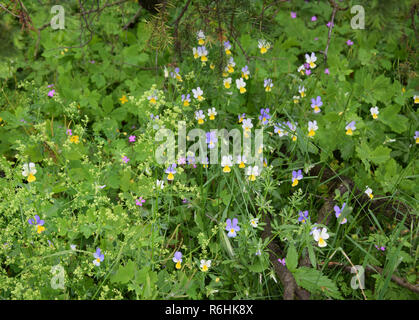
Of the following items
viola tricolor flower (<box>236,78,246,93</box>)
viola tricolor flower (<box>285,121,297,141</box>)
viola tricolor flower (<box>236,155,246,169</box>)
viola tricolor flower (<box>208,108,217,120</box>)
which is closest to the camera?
viola tricolor flower (<box>236,155,246,169</box>)

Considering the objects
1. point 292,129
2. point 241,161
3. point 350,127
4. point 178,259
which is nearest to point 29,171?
point 178,259

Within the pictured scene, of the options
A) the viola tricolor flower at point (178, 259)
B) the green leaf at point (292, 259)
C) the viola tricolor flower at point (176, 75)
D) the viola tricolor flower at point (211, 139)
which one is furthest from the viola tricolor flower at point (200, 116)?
the green leaf at point (292, 259)

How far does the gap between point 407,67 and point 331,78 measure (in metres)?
0.52

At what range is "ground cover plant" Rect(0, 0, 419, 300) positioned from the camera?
180 cm

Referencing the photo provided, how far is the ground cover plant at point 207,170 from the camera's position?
1.80m

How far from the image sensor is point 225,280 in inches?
76.0

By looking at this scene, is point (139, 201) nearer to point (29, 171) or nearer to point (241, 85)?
point (29, 171)

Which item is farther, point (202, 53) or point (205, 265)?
point (202, 53)

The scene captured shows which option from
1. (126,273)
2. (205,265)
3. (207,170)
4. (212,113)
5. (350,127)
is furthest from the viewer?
(212,113)

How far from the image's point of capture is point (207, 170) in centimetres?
226

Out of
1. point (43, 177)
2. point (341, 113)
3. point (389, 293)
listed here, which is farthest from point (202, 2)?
point (389, 293)

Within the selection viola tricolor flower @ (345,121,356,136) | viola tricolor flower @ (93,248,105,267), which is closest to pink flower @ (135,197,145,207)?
viola tricolor flower @ (93,248,105,267)

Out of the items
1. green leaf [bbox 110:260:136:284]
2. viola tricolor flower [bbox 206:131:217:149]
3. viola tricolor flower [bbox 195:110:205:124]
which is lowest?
green leaf [bbox 110:260:136:284]

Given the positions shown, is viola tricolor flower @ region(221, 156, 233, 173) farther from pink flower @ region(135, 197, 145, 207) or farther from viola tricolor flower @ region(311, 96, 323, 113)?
viola tricolor flower @ region(311, 96, 323, 113)
